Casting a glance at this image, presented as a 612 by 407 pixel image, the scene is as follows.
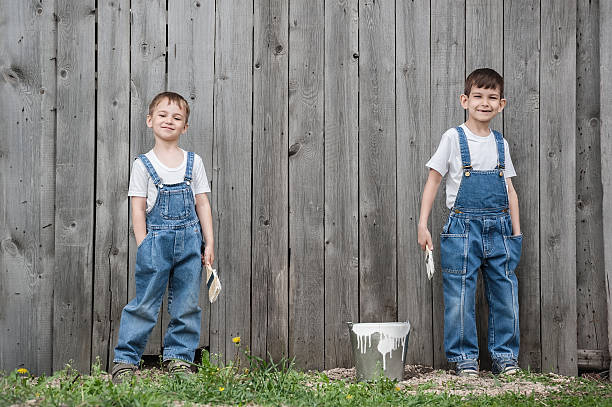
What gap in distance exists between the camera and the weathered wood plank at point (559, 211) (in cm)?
429

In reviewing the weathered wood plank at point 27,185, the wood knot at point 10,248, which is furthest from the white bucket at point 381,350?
the wood knot at point 10,248

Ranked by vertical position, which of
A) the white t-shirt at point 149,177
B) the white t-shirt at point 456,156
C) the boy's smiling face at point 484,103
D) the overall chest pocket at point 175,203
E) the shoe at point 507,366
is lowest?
the shoe at point 507,366

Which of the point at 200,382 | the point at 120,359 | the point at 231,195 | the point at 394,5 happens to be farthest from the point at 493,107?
the point at 120,359

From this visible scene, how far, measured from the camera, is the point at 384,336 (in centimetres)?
375

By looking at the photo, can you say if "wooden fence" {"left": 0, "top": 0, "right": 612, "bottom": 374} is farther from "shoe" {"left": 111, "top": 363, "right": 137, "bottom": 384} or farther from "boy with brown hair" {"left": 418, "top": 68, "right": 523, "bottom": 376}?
"shoe" {"left": 111, "top": 363, "right": 137, "bottom": 384}

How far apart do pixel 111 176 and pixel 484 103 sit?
234 cm

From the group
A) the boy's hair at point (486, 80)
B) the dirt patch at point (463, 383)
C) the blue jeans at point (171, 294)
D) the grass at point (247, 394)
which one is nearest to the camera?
the grass at point (247, 394)

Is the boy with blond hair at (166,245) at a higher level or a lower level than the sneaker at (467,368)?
higher

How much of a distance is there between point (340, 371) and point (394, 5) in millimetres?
2370

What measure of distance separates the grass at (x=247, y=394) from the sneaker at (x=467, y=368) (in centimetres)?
29

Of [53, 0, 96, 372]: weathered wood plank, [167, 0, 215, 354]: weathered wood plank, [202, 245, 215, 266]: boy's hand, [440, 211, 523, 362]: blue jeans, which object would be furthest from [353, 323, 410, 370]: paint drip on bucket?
[53, 0, 96, 372]: weathered wood plank

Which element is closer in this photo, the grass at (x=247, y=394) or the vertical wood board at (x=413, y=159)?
the grass at (x=247, y=394)

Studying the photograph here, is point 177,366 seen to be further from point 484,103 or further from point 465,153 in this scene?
point 484,103

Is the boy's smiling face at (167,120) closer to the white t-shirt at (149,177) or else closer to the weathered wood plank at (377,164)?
the white t-shirt at (149,177)
